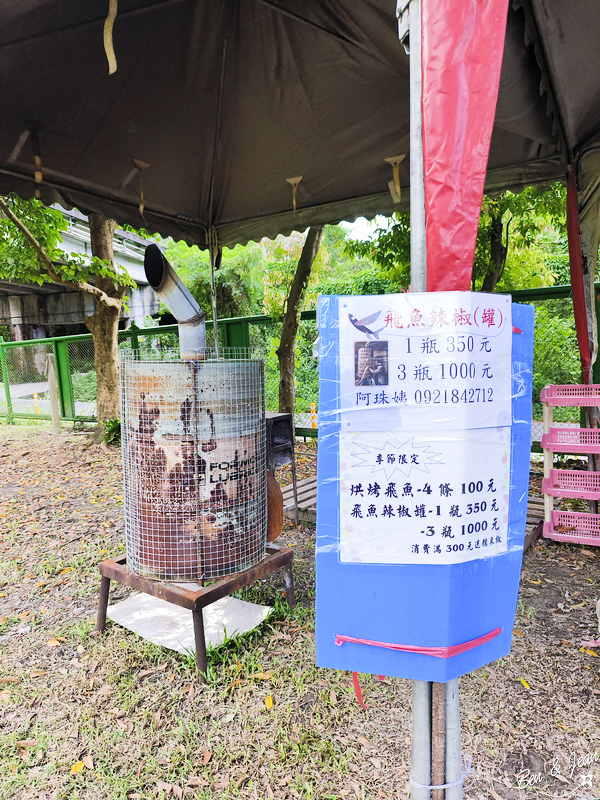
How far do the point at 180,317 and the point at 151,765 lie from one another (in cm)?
191

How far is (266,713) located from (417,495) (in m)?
1.54

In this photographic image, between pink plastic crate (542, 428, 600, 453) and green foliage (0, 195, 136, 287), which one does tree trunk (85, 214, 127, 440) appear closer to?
green foliage (0, 195, 136, 287)

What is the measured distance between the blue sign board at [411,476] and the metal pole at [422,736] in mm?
116

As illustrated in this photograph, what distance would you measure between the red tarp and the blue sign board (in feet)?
0.48

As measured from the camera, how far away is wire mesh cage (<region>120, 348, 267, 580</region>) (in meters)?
2.32

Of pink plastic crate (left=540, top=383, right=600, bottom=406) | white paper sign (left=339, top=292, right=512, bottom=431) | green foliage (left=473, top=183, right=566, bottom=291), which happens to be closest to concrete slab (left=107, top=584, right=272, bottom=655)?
white paper sign (left=339, top=292, right=512, bottom=431)

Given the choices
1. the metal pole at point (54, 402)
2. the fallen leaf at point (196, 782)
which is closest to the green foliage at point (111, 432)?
the metal pole at point (54, 402)

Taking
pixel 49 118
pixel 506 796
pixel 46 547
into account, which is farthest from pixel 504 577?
pixel 46 547

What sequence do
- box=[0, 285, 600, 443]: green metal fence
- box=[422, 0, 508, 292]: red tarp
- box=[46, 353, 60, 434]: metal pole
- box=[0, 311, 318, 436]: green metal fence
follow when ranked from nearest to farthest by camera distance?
box=[422, 0, 508, 292]: red tarp, box=[0, 285, 600, 443]: green metal fence, box=[0, 311, 318, 436]: green metal fence, box=[46, 353, 60, 434]: metal pole

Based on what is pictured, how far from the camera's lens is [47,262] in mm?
6555

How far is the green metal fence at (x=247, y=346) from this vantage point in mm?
5613

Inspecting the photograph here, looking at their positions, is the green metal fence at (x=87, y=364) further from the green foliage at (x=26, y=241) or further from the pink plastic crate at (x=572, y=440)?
the pink plastic crate at (x=572, y=440)

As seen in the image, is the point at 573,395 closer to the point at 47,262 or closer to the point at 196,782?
the point at 196,782

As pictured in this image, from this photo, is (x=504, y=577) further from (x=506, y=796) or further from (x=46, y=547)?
(x=46, y=547)
